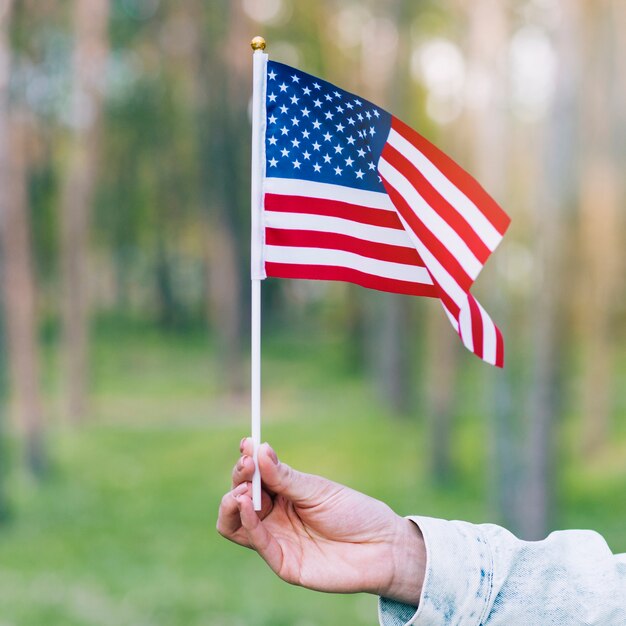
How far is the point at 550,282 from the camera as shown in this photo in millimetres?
7422

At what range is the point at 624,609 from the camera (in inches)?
54.6

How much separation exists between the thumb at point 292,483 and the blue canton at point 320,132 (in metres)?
0.61

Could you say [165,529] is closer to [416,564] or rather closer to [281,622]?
[281,622]

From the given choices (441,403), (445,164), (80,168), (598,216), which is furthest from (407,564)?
(80,168)

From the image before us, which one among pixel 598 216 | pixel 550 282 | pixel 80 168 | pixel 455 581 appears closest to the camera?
pixel 455 581

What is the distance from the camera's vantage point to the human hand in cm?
147

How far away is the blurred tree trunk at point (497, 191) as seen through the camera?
8.89 m

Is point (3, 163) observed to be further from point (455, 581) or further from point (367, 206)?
point (455, 581)

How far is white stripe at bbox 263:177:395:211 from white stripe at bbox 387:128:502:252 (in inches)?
3.9

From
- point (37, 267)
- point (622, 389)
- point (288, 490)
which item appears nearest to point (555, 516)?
point (288, 490)

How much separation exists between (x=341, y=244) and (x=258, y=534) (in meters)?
0.67

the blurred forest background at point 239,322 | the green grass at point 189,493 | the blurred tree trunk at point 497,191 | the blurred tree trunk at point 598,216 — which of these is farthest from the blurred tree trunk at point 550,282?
the blurred tree trunk at point 598,216

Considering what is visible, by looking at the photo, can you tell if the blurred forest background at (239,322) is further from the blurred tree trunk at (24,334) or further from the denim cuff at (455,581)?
the denim cuff at (455,581)

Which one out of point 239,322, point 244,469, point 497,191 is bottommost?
point 239,322
